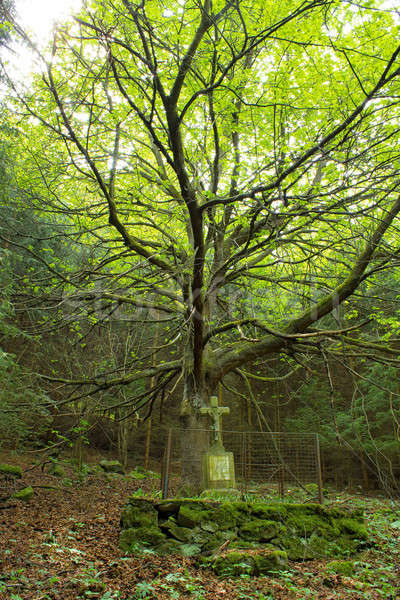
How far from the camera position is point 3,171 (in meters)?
8.33

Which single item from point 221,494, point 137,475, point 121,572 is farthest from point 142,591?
point 137,475

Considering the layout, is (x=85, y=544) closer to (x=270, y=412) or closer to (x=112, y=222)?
(x=112, y=222)

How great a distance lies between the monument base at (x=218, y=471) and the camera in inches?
249

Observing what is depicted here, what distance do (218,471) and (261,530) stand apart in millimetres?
1297

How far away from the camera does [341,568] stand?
4570mm

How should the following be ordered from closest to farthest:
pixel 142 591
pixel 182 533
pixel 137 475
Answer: pixel 142 591 → pixel 182 533 → pixel 137 475

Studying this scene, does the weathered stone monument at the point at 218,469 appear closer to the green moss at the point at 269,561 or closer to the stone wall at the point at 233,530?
the stone wall at the point at 233,530

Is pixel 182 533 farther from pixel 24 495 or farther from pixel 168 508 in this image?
pixel 24 495

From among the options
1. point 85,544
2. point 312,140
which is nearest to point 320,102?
point 312,140

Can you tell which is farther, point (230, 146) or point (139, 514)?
point (230, 146)

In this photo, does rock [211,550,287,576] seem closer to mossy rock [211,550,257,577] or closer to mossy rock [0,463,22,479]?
mossy rock [211,550,257,577]

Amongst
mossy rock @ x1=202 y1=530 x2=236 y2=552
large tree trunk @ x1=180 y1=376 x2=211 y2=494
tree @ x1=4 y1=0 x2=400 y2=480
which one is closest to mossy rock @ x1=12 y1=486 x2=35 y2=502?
tree @ x1=4 y1=0 x2=400 y2=480

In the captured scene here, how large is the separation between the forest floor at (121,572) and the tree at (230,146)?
2.26m

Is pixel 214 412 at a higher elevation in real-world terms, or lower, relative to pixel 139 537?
higher
